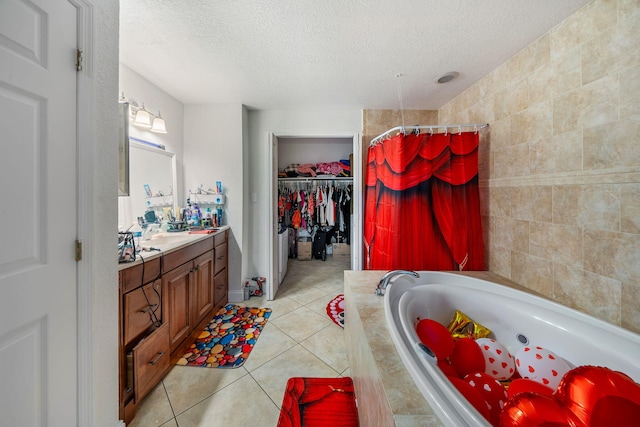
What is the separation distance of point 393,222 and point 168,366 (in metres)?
1.90

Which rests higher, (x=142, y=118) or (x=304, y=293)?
(x=142, y=118)

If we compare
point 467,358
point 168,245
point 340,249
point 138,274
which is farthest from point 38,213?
point 340,249

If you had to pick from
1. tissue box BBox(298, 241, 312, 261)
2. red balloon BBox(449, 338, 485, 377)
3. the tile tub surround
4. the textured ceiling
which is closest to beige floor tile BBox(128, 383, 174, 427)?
the tile tub surround

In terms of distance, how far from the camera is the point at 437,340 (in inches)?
41.9

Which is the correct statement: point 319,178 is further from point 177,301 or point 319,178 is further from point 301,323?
point 177,301

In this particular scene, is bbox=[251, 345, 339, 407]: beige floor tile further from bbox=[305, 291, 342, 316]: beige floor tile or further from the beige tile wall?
the beige tile wall

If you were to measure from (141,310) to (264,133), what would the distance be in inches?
80.1

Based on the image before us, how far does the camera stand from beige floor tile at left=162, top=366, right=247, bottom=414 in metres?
1.24

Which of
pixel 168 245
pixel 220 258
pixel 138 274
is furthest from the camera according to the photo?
pixel 220 258

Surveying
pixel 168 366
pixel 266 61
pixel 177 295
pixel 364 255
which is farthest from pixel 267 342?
pixel 266 61

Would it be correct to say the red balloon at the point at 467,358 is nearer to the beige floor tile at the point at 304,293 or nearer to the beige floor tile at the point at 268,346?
the beige floor tile at the point at 268,346

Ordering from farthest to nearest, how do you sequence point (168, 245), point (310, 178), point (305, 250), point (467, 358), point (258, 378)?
point (305, 250), point (310, 178), point (168, 245), point (258, 378), point (467, 358)

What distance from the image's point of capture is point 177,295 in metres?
1.50

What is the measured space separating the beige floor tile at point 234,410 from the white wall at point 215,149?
153 centimetres
